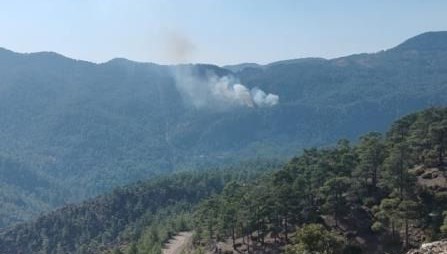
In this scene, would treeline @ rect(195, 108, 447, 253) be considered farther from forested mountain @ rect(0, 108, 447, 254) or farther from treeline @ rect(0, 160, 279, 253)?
treeline @ rect(0, 160, 279, 253)

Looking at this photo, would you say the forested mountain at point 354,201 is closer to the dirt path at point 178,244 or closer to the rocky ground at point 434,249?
the dirt path at point 178,244

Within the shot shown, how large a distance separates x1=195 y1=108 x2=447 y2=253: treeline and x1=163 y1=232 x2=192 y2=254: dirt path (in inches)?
563

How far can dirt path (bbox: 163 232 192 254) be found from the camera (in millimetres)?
113537

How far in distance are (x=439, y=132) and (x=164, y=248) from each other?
54.7 metres

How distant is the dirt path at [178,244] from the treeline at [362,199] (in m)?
14.3

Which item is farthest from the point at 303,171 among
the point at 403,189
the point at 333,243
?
the point at 333,243

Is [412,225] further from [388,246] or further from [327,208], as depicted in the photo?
[327,208]

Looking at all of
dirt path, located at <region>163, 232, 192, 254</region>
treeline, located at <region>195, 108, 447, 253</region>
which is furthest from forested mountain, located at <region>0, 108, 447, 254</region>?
dirt path, located at <region>163, 232, 192, 254</region>

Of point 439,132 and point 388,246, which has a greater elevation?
point 439,132

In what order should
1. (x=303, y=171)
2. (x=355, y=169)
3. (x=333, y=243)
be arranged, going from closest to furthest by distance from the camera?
A: (x=333, y=243), (x=355, y=169), (x=303, y=171)

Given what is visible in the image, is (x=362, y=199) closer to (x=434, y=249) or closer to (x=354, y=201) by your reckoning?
(x=354, y=201)

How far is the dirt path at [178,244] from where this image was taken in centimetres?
11354

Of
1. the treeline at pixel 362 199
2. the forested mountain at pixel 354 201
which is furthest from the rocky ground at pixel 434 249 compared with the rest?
the treeline at pixel 362 199

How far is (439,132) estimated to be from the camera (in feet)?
298
